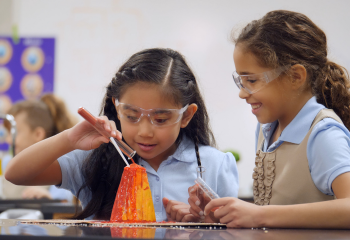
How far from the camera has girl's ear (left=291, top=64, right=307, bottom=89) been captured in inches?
49.6

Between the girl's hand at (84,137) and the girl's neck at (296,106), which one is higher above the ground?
the girl's neck at (296,106)

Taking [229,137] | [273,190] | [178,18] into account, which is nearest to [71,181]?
[273,190]

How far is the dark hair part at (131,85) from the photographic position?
52.5 inches

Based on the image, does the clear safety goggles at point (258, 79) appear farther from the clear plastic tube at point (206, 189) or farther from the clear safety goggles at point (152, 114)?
the clear plastic tube at point (206, 189)

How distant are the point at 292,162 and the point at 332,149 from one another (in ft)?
0.63

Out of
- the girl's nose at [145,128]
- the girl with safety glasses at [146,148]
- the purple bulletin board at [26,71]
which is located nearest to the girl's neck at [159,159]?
the girl with safety glasses at [146,148]

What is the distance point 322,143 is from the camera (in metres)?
1.06

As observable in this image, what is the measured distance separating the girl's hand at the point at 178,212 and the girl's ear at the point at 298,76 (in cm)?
54

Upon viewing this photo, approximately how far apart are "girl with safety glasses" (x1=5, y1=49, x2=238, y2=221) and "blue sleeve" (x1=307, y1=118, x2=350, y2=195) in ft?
1.23

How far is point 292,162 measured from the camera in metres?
1.20

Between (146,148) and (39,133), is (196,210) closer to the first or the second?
(146,148)

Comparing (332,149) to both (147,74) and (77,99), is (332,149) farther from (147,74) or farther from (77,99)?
(77,99)

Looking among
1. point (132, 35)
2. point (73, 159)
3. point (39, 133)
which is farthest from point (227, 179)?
point (132, 35)

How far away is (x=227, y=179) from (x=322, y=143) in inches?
17.0
